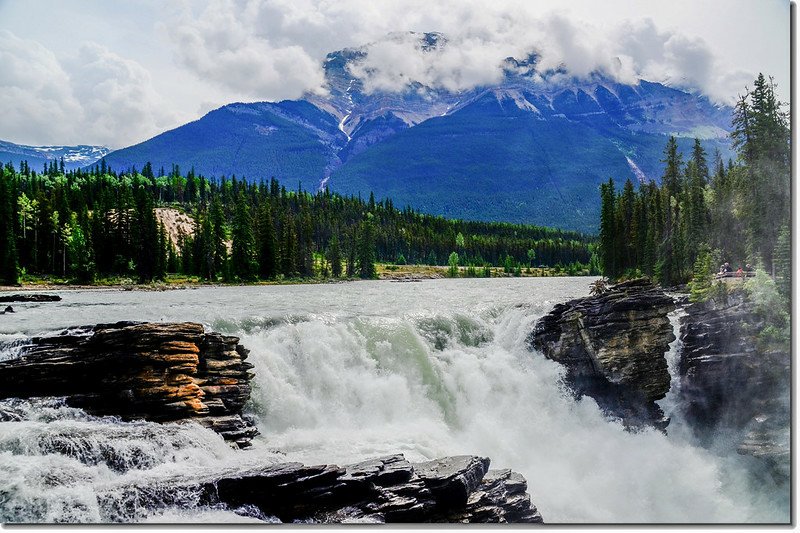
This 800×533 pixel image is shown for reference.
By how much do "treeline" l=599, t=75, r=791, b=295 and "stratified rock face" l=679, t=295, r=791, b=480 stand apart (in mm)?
614

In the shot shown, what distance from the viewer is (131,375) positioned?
18.4 feet

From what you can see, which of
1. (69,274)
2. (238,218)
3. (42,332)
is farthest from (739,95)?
(238,218)

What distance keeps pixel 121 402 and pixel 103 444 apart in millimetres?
826

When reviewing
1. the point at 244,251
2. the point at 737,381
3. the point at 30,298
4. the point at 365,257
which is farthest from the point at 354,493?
the point at 365,257

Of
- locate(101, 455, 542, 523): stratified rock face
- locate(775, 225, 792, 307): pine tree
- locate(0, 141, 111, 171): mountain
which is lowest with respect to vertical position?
locate(101, 455, 542, 523): stratified rock face

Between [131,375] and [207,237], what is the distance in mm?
20333

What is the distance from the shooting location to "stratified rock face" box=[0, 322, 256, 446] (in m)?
5.48

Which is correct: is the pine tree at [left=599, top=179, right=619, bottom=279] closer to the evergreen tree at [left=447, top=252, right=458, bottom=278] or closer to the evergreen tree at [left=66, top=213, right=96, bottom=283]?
the evergreen tree at [left=66, top=213, right=96, bottom=283]

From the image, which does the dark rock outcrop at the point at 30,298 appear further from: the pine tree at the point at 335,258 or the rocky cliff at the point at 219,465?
the pine tree at the point at 335,258

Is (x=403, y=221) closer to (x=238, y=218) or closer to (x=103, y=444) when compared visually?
(x=238, y=218)

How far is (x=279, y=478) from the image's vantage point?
4.52 meters

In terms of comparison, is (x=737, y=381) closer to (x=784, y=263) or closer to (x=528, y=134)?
(x=784, y=263)

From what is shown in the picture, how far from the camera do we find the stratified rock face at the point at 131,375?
5.48 meters

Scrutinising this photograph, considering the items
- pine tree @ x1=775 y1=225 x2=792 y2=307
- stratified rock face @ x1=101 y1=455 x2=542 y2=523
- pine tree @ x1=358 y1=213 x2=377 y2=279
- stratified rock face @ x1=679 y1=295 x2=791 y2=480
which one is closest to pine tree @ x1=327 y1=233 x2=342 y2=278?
pine tree @ x1=358 y1=213 x2=377 y2=279
